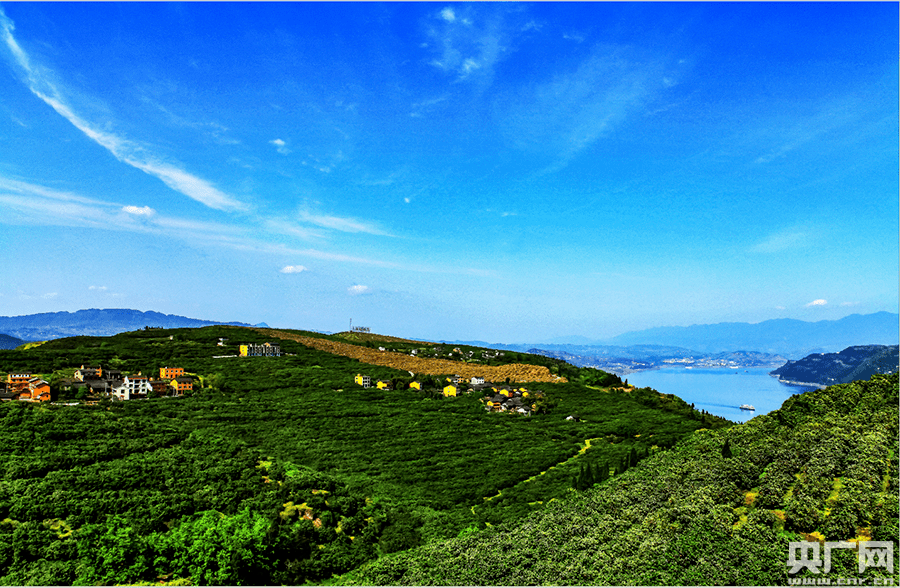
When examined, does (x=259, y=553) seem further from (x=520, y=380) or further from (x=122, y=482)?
(x=520, y=380)

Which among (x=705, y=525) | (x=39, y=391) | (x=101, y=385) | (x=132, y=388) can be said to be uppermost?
(x=39, y=391)

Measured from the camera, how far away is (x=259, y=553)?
27.0m

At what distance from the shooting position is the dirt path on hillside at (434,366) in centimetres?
9444

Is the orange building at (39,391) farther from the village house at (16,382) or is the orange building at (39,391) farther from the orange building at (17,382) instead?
the orange building at (17,382)

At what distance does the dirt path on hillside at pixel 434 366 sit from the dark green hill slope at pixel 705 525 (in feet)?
186

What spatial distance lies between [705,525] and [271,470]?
3498 centimetres

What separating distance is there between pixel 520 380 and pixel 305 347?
172 feet

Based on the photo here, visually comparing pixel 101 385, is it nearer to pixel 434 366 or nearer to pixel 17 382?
pixel 17 382

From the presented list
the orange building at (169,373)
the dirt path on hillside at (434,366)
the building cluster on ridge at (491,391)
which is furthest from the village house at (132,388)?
the dirt path on hillside at (434,366)

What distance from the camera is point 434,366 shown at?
99.5 meters

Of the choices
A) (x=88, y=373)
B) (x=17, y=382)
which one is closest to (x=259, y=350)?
(x=88, y=373)

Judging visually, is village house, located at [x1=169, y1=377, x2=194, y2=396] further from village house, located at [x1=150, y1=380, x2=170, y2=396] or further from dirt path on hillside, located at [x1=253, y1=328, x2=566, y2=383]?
dirt path on hillside, located at [x1=253, y1=328, x2=566, y2=383]

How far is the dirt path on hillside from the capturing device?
94.4 metres

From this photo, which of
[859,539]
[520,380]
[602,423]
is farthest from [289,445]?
[520,380]
